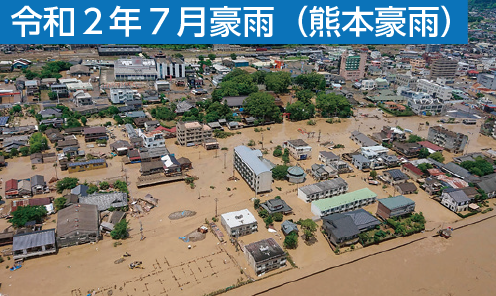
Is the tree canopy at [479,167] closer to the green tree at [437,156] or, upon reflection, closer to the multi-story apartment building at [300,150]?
the green tree at [437,156]

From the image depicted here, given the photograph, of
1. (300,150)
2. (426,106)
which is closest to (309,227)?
(300,150)

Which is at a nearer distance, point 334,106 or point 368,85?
point 334,106

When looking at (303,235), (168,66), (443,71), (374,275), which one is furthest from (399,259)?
(443,71)

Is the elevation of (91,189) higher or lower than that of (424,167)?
lower

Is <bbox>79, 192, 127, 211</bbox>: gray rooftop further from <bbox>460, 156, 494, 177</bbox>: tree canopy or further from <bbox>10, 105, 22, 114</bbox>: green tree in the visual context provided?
<bbox>460, 156, 494, 177</bbox>: tree canopy

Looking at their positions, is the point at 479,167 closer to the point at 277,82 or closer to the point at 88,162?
the point at 277,82

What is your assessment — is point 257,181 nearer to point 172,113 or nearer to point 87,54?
point 172,113

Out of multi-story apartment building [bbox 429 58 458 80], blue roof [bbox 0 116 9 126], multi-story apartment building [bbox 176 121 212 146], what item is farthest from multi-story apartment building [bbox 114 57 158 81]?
multi-story apartment building [bbox 429 58 458 80]
